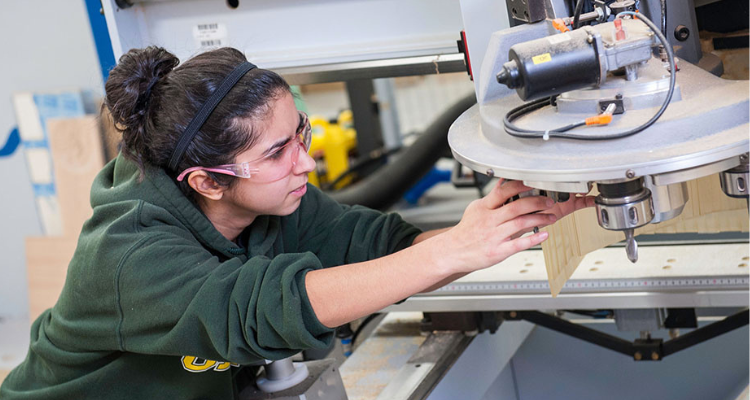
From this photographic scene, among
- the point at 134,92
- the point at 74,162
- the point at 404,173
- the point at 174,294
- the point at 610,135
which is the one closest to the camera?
the point at 610,135

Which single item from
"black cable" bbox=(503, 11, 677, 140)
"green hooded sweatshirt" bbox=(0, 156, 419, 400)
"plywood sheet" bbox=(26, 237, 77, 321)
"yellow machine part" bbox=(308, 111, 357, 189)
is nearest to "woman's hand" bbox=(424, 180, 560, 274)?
"black cable" bbox=(503, 11, 677, 140)

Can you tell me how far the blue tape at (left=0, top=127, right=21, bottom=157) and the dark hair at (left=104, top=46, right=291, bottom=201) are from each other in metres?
3.00

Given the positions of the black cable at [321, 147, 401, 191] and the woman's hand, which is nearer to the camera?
the woman's hand

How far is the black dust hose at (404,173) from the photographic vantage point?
2678mm

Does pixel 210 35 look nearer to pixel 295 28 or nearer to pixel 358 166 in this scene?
pixel 295 28

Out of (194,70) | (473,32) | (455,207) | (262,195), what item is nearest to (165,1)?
(194,70)

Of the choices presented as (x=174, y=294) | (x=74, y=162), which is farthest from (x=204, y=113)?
(x=74, y=162)

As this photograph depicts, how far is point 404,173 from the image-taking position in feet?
8.93

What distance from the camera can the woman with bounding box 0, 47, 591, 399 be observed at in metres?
1.05

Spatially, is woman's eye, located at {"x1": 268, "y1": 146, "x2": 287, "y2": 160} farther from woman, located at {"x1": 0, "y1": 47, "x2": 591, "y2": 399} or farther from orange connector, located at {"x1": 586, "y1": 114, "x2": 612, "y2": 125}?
orange connector, located at {"x1": 586, "y1": 114, "x2": 612, "y2": 125}

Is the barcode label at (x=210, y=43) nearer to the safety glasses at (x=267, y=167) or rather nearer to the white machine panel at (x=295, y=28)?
the white machine panel at (x=295, y=28)

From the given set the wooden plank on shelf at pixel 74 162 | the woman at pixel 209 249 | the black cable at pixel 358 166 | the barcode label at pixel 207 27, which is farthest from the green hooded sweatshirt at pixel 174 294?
the wooden plank on shelf at pixel 74 162

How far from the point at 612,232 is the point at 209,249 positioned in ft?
2.08

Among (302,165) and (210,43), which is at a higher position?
(210,43)
